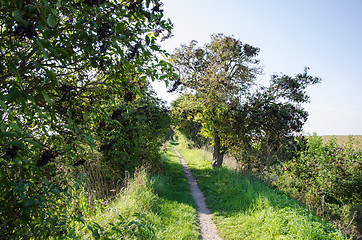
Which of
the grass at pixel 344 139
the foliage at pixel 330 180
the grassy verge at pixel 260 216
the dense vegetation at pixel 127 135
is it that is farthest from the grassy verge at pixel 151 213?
the grass at pixel 344 139

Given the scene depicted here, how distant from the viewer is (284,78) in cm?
1182

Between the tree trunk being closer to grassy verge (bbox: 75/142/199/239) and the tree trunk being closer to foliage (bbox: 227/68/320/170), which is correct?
foliage (bbox: 227/68/320/170)

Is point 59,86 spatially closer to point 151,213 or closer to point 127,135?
point 151,213

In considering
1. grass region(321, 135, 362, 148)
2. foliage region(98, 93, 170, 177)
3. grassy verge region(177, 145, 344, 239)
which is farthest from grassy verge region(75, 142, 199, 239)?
grass region(321, 135, 362, 148)

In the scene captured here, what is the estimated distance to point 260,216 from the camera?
5.96 meters

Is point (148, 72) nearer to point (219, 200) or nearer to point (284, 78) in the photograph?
point (219, 200)

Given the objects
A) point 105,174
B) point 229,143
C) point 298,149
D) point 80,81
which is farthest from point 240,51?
point 80,81

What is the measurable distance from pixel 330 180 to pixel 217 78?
681cm

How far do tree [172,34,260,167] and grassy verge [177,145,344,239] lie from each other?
14.5 ft

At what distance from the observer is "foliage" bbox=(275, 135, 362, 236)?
820 centimetres

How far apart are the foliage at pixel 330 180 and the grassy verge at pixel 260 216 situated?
85.5 inches

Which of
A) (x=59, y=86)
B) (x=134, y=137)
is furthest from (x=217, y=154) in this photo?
(x=59, y=86)

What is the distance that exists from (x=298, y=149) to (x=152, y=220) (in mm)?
8249

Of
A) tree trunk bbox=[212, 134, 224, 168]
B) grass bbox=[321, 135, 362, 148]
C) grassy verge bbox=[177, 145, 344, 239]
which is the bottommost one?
grassy verge bbox=[177, 145, 344, 239]
